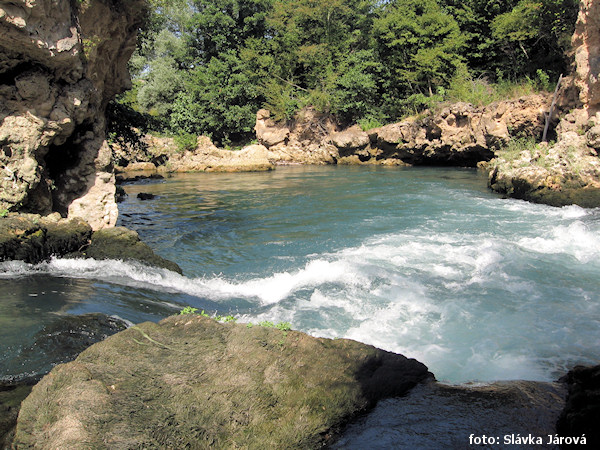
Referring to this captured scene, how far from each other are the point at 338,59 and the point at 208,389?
3248 centimetres

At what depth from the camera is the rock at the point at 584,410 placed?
7.28 feet

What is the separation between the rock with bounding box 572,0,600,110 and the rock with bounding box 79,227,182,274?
12958mm

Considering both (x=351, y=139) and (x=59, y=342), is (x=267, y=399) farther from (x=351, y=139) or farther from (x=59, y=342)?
(x=351, y=139)

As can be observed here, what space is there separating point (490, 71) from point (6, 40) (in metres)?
24.5

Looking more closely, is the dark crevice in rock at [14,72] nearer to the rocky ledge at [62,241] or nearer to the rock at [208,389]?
the rocky ledge at [62,241]

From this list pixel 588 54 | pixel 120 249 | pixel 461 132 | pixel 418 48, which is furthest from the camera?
pixel 418 48

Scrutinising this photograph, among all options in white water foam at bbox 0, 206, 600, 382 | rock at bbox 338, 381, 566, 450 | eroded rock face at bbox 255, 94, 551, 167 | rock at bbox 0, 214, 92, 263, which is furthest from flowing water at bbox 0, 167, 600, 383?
eroded rock face at bbox 255, 94, 551, 167

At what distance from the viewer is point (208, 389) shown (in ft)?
8.60

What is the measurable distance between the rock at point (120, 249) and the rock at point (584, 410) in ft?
18.9

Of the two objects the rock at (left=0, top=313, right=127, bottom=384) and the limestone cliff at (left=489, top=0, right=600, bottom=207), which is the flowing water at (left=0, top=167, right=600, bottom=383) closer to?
the rock at (left=0, top=313, right=127, bottom=384)

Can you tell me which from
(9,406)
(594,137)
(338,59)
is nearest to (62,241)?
(9,406)

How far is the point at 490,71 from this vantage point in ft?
80.7

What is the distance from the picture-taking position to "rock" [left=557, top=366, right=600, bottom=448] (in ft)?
7.28

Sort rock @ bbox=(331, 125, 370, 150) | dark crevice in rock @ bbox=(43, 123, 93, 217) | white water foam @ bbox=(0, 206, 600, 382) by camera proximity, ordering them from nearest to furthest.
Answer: white water foam @ bbox=(0, 206, 600, 382)
dark crevice in rock @ bbox=(43, 123, 93, 217)
rock @ bbox=(331, 125, 370, 150)
